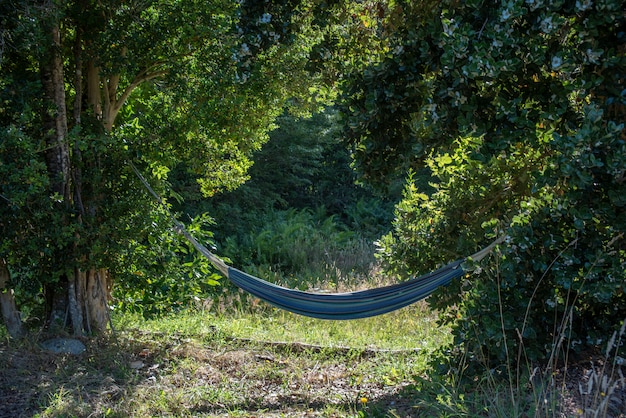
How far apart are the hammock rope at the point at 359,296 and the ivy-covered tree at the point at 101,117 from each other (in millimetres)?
1112

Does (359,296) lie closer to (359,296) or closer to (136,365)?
(359,296)

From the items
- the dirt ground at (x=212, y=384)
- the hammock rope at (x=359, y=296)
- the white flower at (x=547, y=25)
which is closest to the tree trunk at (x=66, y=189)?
the dirt ground at (x=212, y=384)

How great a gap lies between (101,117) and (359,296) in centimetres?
240

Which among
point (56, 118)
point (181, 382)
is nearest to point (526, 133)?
point (181, 382)

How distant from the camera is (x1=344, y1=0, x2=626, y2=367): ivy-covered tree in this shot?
9.41ft

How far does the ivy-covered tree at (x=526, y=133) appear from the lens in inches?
113

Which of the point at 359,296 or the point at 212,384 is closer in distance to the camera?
the point at 359,296

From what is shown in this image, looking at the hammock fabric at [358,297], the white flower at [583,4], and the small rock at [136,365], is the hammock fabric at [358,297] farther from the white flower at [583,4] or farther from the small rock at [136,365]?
the white flower at [583,4]

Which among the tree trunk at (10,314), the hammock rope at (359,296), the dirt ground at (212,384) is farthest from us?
the tree trunk at (10,314)

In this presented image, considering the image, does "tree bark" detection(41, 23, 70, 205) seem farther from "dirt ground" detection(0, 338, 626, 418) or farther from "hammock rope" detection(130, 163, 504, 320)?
"hammock rope" detection(130, 163, 504, 320)

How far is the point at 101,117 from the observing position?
501 centimetres

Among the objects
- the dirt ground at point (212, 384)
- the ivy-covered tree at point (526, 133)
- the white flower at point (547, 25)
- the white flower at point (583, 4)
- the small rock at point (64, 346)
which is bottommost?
the dirt ground at point (212, 384)

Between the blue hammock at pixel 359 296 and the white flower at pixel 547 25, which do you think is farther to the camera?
the blue hammock at pixel 359 296

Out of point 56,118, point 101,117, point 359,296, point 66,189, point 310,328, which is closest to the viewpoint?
point 359,296
